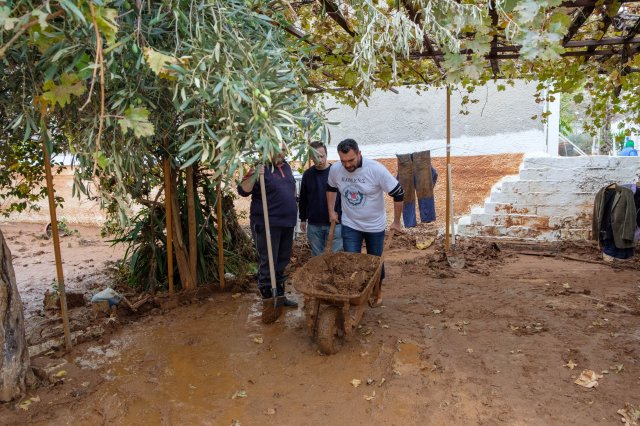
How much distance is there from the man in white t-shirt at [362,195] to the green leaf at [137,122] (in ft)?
8.55

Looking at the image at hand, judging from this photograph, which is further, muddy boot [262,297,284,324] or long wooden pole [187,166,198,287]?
long wooden pole [187,166,198,287]

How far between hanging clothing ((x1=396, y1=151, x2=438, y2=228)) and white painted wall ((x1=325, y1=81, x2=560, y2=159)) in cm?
280

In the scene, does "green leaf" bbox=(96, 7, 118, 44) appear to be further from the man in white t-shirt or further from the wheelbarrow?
the man in white t-shirt

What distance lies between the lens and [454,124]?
10.5 meters

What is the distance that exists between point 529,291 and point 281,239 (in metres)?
3.01

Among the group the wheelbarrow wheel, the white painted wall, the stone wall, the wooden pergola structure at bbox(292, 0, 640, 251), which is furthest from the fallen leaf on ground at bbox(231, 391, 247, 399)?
the white painted wall

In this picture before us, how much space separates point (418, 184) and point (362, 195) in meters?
3.06

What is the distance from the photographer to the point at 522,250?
804cm

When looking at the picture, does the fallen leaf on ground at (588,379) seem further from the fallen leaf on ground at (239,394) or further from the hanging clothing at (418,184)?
the hanging clothing at (418,184)

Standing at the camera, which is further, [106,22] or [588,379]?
[588,379]

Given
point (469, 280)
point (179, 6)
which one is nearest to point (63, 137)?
point (179, 6)

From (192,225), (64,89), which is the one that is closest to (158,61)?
(64,89)

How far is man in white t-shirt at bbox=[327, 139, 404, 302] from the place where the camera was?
15.4ft

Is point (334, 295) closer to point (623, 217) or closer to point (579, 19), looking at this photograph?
point (579, 19)
